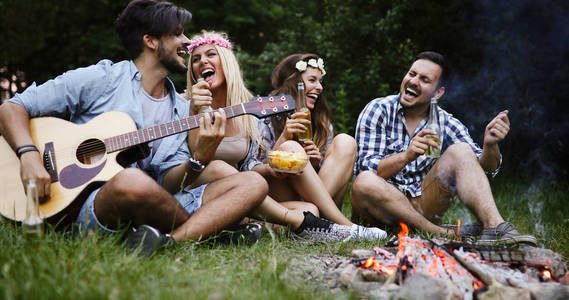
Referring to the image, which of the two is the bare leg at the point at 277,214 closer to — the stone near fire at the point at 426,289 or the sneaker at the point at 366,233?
the sneaker at the point at 366,233

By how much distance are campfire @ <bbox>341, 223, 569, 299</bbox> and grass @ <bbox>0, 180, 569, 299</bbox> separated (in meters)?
0.20

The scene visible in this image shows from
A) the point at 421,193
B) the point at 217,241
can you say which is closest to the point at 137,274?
the point at 217,241

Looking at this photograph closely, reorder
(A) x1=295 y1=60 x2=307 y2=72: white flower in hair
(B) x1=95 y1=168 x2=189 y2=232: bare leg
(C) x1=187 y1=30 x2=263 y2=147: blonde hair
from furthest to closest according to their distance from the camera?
1. (A) x1=295 y1=60 x2=307 y2=72: white flower in hair
2. (C) x1=187 y1=30 x2=263 y2=147: blonde hair
3. (B) x1=95 y1=168 x2=189 y2=232: bare leg

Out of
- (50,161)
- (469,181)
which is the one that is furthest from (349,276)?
(50,161)

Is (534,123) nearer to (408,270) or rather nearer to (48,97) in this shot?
(408,270)

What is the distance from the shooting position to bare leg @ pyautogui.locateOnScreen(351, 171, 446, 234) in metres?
3.59

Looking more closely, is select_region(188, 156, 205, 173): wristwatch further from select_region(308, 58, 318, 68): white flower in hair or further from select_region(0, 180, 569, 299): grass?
select_region(308, 58, 318, 68): white flower in hair

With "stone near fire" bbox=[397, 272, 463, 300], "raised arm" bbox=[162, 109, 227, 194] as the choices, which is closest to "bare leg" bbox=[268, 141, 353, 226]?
"raised arm" bbox=[162, 109, 227, 194]

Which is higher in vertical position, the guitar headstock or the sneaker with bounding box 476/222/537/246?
the guitar headstock

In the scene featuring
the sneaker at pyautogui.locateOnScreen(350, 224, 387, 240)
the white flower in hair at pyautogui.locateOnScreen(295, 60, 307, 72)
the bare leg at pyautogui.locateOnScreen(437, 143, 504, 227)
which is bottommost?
the sneaker at pyautogui.locateOnScreen(350, 224, 387, 240)

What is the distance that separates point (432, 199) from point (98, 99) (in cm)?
248

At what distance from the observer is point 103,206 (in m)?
2.62

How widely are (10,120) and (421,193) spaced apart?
2867 mm

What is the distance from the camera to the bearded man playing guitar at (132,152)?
2648 mm
